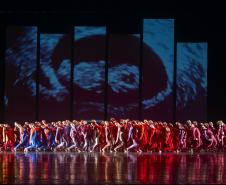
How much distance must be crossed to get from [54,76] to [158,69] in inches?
201

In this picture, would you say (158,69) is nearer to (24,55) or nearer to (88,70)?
(88,70)

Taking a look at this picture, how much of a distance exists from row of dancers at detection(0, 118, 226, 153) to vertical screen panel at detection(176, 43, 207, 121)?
271 cm

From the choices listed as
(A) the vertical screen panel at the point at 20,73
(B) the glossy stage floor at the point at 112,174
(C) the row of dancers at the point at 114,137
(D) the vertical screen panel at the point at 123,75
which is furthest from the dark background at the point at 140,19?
(B) the glossy stage floor at the point at 112,174

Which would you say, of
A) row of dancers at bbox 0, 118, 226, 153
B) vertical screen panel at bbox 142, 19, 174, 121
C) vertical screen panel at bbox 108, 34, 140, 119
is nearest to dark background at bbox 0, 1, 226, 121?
vertical screen panel at bbox 142, 19, 174, 121

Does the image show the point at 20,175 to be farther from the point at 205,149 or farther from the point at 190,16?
the point at 190,16

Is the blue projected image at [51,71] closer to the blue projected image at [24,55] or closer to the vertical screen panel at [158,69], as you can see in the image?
the blue projected image at [24,55]

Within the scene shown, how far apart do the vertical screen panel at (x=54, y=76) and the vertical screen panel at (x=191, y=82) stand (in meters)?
5.44

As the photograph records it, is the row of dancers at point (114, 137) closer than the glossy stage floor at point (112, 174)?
No

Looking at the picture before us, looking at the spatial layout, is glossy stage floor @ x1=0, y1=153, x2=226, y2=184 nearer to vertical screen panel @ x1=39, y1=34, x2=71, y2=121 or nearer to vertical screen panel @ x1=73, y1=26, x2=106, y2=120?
vertical screen panel @ x1=73, y1=26, x2=106, y2=120

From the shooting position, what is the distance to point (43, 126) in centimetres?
2780

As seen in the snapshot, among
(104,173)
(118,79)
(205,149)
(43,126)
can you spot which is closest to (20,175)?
(104,173)

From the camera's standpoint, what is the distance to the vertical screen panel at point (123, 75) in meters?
31.9

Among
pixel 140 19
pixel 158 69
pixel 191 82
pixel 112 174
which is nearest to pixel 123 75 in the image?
pixel 158 69

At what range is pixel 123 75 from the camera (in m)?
32.0
